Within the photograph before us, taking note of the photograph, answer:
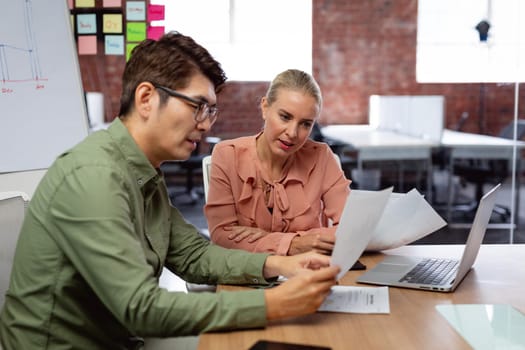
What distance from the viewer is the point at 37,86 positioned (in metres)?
2.42

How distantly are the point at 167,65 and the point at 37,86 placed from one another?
1356 millimetres

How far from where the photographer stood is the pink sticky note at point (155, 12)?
134 inches

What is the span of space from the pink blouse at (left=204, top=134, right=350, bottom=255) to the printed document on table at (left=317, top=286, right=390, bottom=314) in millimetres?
483

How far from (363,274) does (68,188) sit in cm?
79

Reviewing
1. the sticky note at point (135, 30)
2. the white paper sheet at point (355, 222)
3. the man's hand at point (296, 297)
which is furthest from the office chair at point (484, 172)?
the man's hand at point (296, 297)

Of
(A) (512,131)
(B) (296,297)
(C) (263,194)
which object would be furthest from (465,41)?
(B) (296,297)

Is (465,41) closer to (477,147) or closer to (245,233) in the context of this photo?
(477,147)

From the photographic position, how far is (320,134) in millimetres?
3621

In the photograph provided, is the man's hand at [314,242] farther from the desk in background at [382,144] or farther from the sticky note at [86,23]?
the sticky note at [86,23]

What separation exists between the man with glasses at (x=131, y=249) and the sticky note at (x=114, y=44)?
84.5 inches

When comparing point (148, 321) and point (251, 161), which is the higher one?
point (251, 161)

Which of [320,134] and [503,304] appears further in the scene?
[320,134]

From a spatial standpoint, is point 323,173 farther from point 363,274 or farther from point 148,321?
point 148,321

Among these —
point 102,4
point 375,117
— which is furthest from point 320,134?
point 102,4
